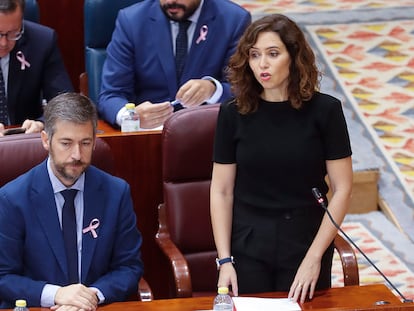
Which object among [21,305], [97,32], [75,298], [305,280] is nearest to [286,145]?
[305,280]

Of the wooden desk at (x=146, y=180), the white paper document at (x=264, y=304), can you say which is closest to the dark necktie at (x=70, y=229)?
the white paper document at (x=264, y=304)

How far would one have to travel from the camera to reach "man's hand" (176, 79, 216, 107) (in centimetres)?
272

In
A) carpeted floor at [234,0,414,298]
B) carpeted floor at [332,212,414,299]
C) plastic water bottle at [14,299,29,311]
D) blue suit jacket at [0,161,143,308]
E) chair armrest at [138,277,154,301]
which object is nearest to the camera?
plastic water bottle at [14,299,29,311]

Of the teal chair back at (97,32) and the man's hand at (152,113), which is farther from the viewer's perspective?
the teal chair back at (97,32)

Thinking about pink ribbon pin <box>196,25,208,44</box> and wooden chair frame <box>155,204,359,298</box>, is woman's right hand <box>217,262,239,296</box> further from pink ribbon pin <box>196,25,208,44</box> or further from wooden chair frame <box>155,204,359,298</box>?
pink ribbon pin <box>196,25,208,44</box>

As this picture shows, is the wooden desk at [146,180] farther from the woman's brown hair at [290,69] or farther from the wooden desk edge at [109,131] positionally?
the woman's brown hair at [290,69]

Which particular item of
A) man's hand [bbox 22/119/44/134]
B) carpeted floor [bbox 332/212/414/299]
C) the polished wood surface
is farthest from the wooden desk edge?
carpeted floor [bbox 332/212/414/299]

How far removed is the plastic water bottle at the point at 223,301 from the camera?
1.90 m

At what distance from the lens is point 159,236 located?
8.28 feet

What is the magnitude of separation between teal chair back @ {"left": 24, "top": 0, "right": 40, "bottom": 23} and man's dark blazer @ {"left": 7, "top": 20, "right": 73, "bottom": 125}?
9.3 inches

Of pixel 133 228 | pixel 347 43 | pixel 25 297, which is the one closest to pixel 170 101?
pixel 133 228

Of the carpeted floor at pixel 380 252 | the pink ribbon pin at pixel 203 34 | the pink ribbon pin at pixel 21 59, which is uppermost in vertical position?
the pink ribbon pin at pixel 203 34

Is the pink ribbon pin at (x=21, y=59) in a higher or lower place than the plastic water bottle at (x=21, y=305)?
higher

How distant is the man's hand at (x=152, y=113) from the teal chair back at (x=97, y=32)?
0.62m
